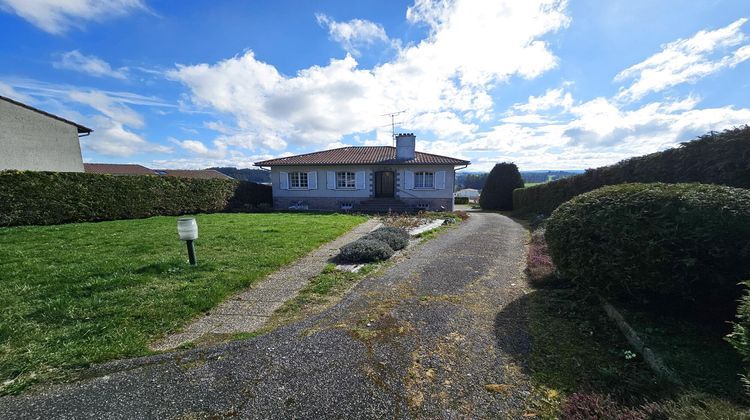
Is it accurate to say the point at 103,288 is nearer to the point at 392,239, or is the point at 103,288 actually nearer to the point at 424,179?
Result: the point at 392,239

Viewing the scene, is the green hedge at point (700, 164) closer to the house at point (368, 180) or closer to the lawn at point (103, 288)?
the lawn at point (103, 288)

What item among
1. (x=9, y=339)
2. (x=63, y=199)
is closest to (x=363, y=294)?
(x=9, y=339)

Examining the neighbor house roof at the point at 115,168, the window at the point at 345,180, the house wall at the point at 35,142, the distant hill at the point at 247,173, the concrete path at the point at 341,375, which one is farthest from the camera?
the distant hill at the point at 247,173

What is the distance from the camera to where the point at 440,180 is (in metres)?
19.2

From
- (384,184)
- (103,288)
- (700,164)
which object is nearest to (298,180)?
(384,184)

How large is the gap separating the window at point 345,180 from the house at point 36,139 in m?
15.0

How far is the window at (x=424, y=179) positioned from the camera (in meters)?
19.5

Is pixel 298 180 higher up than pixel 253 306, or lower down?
higher up

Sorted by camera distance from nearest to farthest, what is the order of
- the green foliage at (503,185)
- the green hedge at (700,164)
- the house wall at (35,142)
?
the green hedge at (700,164), the house wall at (35,142), the green foliage at (503,185)

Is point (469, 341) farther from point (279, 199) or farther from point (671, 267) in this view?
point (279, 199)

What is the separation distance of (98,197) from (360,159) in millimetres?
13475

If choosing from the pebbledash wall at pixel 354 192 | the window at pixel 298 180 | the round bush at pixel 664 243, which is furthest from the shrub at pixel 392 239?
the window at pixel 298 180

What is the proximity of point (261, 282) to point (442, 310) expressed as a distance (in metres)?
3.22

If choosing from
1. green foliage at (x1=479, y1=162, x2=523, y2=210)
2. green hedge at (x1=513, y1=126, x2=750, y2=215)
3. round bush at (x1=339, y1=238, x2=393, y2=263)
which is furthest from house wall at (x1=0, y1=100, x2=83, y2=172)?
green foliage at (x1=479, y1=162, x2=523, y2=210)
